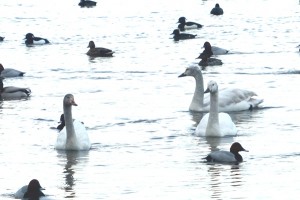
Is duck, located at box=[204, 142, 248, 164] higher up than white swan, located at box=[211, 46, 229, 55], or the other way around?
duck, located at box=[204, 142, 248, 164]

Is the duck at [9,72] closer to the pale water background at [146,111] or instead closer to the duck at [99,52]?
the pale water background at [146,111]

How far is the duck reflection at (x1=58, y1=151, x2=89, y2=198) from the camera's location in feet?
58.8

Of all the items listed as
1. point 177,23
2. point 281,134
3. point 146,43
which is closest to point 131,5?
point 177,23

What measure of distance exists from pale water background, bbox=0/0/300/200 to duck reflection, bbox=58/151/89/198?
0.06 feet

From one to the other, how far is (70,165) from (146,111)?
22.2 ft

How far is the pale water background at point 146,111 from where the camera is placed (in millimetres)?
18422

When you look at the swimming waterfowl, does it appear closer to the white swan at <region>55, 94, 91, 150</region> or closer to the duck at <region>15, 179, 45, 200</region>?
the white swan at <region>55, 94, 91, 150</region>

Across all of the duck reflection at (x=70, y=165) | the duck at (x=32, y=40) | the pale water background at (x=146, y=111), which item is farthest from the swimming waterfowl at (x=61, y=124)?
the duck at (x=32, y=40)

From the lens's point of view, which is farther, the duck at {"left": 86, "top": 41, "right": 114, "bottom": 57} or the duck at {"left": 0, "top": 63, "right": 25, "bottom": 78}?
the duck at {"left": 86, "top": 41, "right": 114, "bottom": 57}

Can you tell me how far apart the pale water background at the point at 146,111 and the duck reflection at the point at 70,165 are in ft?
0.06

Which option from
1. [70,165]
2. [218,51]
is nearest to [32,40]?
[218,51]

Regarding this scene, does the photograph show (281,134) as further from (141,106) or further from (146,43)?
(146,43)

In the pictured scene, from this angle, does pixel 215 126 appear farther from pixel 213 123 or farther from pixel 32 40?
pixel 32 40

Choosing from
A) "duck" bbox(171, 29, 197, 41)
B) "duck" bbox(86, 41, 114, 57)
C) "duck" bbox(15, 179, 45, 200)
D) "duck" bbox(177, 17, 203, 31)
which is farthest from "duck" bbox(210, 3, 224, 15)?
"duck" bbox(15, 179, 45, 200)
